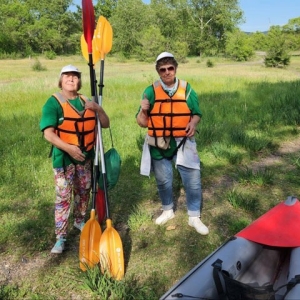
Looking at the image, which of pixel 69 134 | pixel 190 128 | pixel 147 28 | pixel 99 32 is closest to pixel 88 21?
pixel 99 32

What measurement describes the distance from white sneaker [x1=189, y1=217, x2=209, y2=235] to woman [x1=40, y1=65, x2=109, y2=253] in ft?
3.90

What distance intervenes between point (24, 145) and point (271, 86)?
32.1 feet

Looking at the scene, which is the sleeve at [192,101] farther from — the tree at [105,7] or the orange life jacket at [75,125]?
the tree at [105,7]

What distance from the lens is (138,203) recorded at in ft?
14.3

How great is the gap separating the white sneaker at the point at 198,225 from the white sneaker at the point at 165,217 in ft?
0.87

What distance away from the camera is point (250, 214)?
3924mm

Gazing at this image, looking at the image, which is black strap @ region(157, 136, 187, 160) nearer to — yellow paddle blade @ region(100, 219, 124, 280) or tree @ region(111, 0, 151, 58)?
yellow paddle blade @ region(100, 219, 124, 280)

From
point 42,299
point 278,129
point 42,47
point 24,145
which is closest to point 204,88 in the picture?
point 278,129

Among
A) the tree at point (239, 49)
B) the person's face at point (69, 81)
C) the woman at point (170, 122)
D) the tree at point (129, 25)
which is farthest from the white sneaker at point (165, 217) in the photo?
the tree at point (129, 25)

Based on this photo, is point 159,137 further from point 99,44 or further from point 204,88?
point 204,88

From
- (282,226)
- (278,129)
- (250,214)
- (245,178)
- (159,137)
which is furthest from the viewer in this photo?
(278,129)

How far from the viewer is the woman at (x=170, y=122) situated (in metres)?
3.17

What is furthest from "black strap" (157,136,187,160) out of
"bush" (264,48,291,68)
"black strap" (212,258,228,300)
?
"bush" (264,48,291,68)

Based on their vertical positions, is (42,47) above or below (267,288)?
above
